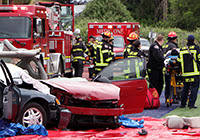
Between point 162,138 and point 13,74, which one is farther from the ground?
point 13,74

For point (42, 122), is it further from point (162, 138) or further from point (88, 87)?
point (162, 138)

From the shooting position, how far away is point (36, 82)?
9070 mm

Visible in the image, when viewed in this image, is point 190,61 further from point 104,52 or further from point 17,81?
point 17,81

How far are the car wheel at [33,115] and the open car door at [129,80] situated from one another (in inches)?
76.9

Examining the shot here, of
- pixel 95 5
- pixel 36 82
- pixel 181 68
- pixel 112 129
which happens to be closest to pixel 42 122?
pixel 36 82

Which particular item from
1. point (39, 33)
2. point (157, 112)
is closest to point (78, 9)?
point (39, 33)

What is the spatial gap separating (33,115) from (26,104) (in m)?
0.23

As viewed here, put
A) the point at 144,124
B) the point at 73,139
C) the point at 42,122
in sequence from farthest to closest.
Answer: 1. the point at 144,124
2. the point at 42,122
3. the point at 73,139

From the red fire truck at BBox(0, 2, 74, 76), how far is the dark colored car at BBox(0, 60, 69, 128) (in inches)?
148

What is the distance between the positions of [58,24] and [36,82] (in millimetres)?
12193

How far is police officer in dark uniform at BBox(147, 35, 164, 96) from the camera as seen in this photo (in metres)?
13.0

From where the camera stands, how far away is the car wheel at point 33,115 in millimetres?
8539

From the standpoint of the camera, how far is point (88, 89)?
9117 mm

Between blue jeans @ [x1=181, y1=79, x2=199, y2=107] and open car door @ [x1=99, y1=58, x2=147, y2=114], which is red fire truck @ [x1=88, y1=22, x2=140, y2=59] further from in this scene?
open car door @ [x1=99, y1=58, x2=147, y2=114]
